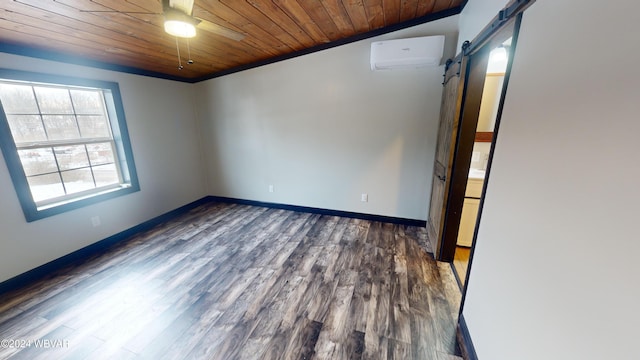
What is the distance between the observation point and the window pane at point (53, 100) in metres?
2.35

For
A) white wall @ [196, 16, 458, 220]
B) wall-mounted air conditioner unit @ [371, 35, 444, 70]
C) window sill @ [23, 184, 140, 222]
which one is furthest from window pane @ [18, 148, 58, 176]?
wall-mounted air conditioner unit @ [371, 35, 444, 70]

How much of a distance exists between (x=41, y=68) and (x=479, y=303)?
422cm

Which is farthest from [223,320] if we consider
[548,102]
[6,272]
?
[548,102]

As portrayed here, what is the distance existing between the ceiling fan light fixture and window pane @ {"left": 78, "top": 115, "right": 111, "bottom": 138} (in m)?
2.13

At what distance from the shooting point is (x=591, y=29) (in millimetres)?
718

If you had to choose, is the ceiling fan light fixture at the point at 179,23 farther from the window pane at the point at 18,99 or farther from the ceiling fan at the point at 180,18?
the window pane at the point at 18,99

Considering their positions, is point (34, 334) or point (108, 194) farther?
point (108, 194)

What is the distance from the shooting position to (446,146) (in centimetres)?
233

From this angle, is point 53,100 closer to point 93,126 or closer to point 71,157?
point 93,126

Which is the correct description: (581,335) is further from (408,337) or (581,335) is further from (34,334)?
(34,334)

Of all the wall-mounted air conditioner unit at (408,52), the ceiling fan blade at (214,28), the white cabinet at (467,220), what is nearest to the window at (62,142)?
the ceiling fan blade at (214,28)

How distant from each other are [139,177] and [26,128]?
1148mm

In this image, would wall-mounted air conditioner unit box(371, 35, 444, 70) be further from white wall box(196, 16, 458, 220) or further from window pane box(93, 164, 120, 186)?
window pane box(93, 164, 120, 186)

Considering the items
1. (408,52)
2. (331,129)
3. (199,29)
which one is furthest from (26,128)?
(408,52)
